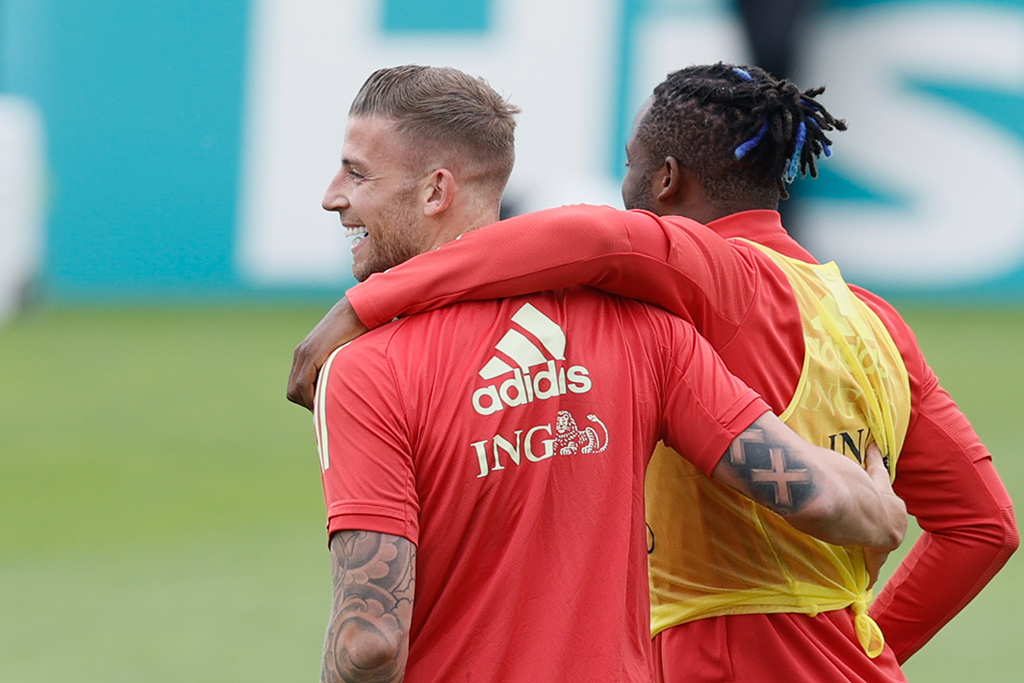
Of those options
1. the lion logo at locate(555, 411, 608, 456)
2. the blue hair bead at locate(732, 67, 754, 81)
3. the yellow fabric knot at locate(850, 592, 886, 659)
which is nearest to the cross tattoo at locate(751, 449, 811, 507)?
the lion logo at locate(555, 411, 608, 456)

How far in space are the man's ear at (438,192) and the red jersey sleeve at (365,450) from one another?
364 millimetres

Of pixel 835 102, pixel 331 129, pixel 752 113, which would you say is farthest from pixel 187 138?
pixel 752 113

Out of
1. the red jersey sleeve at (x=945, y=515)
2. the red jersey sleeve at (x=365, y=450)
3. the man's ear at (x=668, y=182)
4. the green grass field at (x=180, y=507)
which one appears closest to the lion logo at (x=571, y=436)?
the red jersey sleeve at (x=365, y=450)

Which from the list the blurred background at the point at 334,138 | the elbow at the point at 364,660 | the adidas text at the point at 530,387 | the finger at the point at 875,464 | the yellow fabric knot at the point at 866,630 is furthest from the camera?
the blurred background at the point at 334,138

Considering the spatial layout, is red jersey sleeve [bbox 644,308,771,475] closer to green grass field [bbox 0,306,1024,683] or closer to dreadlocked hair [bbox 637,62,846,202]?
dreadlocked hair [bbox 637,62,846,202]

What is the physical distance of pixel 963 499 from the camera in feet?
9.93

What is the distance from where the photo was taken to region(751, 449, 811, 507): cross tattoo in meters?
2.47

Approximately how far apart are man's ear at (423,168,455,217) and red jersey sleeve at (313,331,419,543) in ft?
1.19

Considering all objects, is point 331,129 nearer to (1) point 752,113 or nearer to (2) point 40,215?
(2) point 40,215

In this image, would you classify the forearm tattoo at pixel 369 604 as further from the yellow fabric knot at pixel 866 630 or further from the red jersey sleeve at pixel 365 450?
the yellow fabric knot at pixel 866 630

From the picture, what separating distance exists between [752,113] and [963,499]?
96 cm

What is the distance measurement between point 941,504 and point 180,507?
668 cm

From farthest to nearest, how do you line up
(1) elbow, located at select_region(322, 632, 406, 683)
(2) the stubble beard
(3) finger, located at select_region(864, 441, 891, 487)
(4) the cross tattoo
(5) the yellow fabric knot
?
(5) the yellow fabric knot → (3) finger, located at select_region(864, 441, 891, 487) → (2) the stubble beard → (4) the cross tattoo → (1) elbow, located at select_region(322, 632, 406, 683)

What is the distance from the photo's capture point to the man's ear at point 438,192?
8.39 ft
